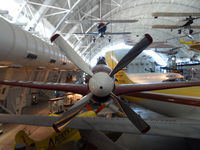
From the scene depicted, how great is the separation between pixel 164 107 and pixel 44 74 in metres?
8.40

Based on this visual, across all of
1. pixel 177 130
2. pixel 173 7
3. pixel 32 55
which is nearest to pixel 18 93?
pixel 32 55

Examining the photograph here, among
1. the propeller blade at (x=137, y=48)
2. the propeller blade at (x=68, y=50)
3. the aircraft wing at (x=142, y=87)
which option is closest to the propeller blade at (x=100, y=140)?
the aircraft wing at (x=142, y=87)

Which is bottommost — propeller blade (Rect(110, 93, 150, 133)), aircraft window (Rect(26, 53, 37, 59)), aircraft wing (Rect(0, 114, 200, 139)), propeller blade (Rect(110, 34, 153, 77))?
aircraft wing (Rect(0, 114, 200, 139))

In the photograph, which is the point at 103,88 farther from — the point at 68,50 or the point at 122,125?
the point at 122,125

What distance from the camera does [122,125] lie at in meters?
3.45

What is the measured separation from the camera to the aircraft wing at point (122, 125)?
10.2 ft

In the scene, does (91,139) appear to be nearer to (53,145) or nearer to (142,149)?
(53,145)

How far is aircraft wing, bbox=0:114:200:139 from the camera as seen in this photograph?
10.2 ft

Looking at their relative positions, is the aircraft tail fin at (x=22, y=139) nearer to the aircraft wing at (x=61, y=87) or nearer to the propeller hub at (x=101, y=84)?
the aircraft wing at (x=61, y=87)

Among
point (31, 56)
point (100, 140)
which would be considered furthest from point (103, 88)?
point (31, 56)

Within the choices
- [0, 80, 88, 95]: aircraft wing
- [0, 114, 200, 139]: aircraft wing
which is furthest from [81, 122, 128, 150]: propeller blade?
[0, 80, 88, 95]: aircraft wing

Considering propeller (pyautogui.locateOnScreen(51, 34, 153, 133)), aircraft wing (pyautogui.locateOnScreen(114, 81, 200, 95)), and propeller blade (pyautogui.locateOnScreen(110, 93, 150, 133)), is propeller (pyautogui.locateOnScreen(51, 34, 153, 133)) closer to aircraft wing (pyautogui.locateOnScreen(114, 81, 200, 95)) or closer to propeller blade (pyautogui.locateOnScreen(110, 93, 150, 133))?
propeller blade (pyautogui.locateOnScreen(110, 93, 150, 133))

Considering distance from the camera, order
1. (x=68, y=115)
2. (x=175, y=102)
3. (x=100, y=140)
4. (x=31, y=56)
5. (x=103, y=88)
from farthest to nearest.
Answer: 1. (x=31, y=56)
2. (x=175, y=102)
3. (x=100, y=140)
4. (x=103, y=88)
5. (x=68, y=115)

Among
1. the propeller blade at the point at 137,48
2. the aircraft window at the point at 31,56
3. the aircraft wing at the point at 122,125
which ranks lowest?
the aircraft wing at the point at 122,125
